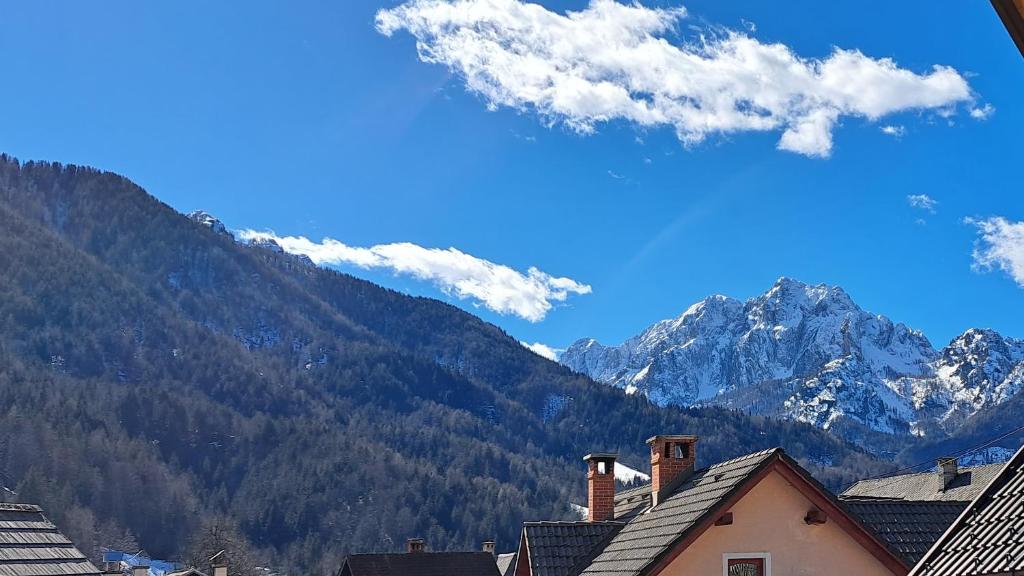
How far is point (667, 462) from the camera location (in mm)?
23156

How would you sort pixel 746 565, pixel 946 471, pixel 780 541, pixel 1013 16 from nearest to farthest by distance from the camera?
pixel 1013 16 < pixel 746 565 < pixel 780 541 < pixel 946 471

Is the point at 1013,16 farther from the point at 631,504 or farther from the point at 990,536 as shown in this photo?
the point at 631,504

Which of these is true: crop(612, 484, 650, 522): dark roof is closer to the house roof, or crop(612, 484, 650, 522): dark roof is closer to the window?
the house roof

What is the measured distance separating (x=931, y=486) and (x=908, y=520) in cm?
2544

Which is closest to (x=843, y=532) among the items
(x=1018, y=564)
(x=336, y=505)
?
(x=1018, y=564)

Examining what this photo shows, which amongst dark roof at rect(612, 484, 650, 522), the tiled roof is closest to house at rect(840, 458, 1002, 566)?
the tiled roof

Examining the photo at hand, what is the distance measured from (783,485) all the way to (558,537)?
523cm

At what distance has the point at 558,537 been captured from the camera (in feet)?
75.6

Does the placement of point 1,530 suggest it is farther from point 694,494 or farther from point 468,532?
point 468,532

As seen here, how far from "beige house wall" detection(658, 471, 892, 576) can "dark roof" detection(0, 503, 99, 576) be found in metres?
9.43

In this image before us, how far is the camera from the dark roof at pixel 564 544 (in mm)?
22297

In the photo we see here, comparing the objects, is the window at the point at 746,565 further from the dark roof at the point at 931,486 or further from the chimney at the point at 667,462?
the dark roof at the point at 931,486

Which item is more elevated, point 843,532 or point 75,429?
point 75,429

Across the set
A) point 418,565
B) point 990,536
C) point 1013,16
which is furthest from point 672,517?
point 418,565
